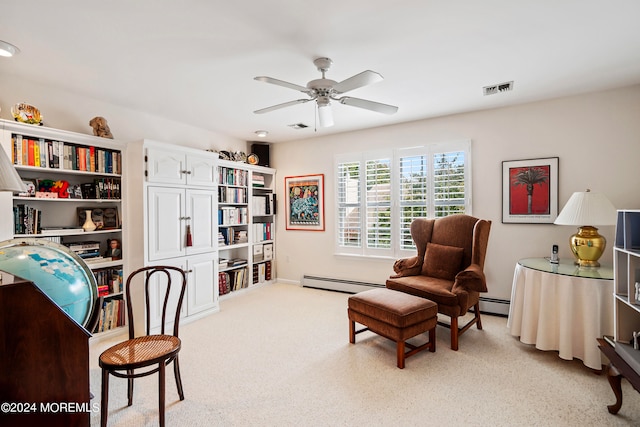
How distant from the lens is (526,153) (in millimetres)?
3562

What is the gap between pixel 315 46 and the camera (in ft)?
7.42

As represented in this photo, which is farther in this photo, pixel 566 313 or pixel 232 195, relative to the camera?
pixel 232 195

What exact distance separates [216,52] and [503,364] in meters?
3.44

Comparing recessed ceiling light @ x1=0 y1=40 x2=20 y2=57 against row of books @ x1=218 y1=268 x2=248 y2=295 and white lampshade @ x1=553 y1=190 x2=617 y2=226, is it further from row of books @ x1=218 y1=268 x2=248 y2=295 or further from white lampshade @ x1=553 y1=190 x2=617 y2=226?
white lampshade @ x1=553 y1=190 x2=617 y2=226

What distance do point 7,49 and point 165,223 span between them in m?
1.84

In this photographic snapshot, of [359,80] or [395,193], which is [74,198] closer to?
[359,80]

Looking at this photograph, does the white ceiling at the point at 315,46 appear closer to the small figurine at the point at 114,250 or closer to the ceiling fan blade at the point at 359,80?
the ceiling fan blade at the point at 359,80

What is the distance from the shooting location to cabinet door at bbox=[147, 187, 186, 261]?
325 centimetres

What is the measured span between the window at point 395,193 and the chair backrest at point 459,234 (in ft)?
1.65

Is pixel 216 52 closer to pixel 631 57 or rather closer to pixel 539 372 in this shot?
pixel 631 57

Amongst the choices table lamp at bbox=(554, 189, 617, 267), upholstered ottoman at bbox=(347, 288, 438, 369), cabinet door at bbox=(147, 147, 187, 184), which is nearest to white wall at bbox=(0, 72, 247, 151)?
cabinet door at bbox=(147, 147, 187, 184)

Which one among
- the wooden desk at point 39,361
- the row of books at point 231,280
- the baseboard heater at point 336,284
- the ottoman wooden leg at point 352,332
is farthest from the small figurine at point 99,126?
the baseboard heater at point 336,284

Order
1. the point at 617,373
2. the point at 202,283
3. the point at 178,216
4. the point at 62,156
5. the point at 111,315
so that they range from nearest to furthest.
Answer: the point at 617,373 → the point at 62,156 → the point at 111,315 → the point at 178,216 → the point at 202,283

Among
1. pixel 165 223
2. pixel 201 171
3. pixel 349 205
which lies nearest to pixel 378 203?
pixel 349 205
